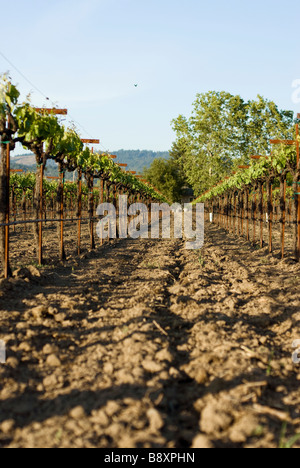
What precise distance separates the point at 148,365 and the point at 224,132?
45.8m

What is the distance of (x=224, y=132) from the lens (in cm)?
4681

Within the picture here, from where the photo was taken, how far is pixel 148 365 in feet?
11.6

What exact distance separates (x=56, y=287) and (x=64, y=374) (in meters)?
3.46

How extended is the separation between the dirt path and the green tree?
41156mm

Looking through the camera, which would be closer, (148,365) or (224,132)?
(148,365)

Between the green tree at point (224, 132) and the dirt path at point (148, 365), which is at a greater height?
the green tree at point (224, 132)

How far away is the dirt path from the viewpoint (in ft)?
8.67

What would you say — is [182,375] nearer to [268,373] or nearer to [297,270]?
[268,373]

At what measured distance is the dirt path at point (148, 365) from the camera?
104 inches

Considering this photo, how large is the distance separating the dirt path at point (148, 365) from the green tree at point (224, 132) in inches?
1620

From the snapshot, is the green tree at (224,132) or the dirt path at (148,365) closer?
the dirt path at (148,365)

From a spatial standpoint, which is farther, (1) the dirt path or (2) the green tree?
(2) the green tree
